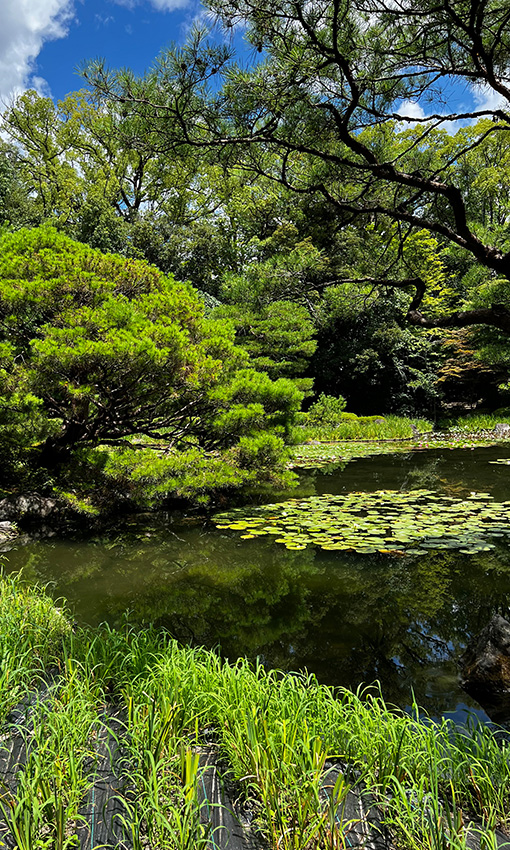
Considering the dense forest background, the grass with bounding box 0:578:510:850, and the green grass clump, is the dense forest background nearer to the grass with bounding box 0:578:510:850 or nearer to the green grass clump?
the grass with bounding box 0:578:510:850

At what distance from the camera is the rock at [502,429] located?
46.2 feet

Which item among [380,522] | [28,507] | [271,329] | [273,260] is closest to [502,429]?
[271,329]

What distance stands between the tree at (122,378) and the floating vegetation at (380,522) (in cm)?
70

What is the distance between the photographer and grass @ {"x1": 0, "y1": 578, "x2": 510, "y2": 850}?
4.15ft

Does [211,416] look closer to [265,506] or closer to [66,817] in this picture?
[265,506]

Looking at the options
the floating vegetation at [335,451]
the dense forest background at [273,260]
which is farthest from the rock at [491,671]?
the floating vegetation at [335,451]

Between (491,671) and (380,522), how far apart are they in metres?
2.82

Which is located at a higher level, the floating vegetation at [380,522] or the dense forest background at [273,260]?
the dense forest background at [273,260]

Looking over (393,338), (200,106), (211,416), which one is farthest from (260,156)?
(393,338)

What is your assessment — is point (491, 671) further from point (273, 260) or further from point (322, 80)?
point (273, 260)

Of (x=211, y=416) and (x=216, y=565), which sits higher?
(x=211, y=416)

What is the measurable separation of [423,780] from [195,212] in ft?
75.6

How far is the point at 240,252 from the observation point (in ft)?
64.1

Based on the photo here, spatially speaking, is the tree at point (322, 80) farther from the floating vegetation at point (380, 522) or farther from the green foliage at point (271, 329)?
the green foliage at point (271, 329)
